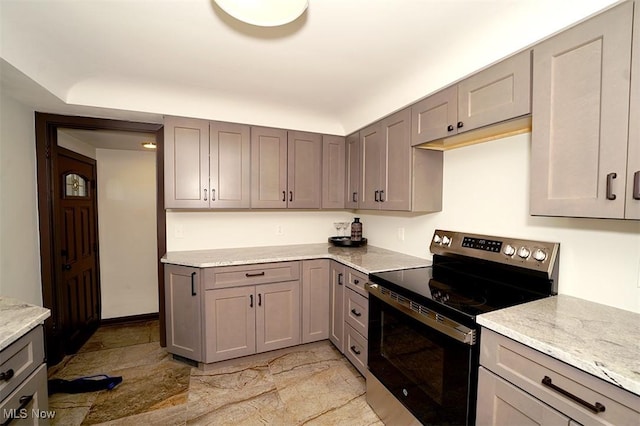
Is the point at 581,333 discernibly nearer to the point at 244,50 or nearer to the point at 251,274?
the point at 251,274

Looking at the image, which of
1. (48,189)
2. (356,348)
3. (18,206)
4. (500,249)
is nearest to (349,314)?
(356,348)

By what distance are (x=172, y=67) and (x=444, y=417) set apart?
8.73 ft

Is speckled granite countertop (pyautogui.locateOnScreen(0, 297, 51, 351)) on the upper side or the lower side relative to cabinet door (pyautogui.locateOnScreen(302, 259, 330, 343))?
upper

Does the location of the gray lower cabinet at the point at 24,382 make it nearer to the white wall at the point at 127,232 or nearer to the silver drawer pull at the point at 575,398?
the silver drawer pull at the point at 575,398

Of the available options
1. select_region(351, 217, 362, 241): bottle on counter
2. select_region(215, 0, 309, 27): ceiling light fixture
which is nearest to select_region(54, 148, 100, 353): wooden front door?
select_region(215, 0, 309, 27): ceiling light fixture

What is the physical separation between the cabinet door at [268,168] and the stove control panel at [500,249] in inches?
59.8

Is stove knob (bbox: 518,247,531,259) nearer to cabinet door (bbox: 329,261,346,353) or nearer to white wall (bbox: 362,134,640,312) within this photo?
white wall (bbox: 362,134,640,312)

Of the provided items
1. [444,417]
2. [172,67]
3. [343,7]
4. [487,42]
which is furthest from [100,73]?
[444,417]

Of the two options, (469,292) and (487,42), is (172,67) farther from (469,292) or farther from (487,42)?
A: (469,292)

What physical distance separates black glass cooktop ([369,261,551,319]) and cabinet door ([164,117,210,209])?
173 centimetres

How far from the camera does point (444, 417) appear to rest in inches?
50.6

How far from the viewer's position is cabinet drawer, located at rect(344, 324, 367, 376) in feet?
6.61

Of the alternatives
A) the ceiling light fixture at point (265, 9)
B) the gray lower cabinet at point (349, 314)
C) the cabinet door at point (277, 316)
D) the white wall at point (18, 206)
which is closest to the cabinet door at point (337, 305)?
the gray lower cabinet at point (349, 314)

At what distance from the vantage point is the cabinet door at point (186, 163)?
7.86ft
